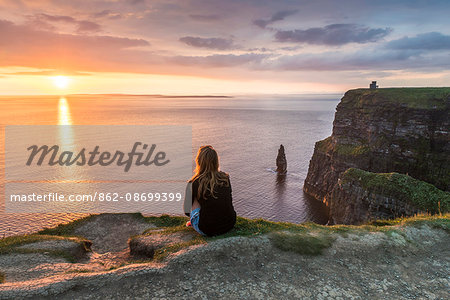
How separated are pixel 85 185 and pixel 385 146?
72562 millimetres

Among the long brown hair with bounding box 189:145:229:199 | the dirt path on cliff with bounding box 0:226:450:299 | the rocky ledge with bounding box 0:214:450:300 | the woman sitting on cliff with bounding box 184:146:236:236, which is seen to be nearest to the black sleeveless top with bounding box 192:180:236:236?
the woman sitting on cliff with bounding box 184:146:236:236

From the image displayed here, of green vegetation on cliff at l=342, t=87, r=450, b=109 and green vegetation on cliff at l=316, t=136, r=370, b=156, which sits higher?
green vegetation on cliff at l=342, t=87, r=450, b=109

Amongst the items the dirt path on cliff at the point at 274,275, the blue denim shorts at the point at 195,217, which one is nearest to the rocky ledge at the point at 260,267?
the dirt path on cliff at the point at 274,275

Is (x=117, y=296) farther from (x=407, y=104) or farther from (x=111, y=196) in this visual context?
(x=407, y=104)

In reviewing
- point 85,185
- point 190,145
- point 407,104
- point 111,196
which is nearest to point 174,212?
point 111,196

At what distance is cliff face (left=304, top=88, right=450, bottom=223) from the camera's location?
177ft

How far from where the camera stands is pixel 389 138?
198ft

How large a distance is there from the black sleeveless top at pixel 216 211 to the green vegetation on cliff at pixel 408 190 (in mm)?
30092

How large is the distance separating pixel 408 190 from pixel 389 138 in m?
29.1

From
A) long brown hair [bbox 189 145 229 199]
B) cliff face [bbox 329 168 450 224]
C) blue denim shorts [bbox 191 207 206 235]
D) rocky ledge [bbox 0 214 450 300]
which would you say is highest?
long brown hair [bbox 189 145 229 199]

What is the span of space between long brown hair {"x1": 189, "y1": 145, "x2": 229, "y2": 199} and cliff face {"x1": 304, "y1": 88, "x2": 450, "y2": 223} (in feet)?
188

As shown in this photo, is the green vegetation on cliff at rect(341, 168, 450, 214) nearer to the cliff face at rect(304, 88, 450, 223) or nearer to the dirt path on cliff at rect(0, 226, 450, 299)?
the cliff face at rect(304, 88, 450, 223)

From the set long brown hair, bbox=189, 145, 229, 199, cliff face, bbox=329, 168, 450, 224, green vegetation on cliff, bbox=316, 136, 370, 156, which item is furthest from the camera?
green vegetation on cliff, bbox=316, 136, 370, 156

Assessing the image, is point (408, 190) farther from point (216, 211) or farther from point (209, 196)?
point (209, 196)
